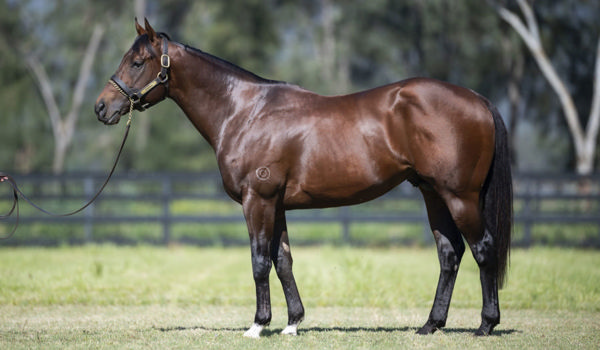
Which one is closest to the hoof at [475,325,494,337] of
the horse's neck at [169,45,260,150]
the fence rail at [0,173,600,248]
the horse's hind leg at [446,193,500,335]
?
the horse's hind leg at [446,193,500,335]

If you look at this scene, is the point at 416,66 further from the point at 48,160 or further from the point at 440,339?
the point at 440,339

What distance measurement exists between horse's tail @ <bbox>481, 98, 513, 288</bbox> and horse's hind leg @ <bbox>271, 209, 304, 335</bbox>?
1.59 metres

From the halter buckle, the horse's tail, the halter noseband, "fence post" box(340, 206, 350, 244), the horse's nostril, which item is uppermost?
the halter buckle

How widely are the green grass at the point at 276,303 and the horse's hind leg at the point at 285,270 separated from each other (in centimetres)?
16

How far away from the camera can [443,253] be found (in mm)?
5398

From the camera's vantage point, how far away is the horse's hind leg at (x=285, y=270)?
528 cm

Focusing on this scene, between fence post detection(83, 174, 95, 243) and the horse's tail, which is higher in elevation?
the horse's tail

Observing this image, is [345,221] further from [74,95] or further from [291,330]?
[74,95]

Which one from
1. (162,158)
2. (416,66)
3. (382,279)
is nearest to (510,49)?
(416,66)

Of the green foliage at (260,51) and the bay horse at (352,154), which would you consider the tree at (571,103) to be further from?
the bay horse at (352,154)

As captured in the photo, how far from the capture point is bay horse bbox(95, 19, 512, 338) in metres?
5.01

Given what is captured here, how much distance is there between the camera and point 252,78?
5469mm

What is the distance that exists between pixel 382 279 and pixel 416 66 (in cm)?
1904

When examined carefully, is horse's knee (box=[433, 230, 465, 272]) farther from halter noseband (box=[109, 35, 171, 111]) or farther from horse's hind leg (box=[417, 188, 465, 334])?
halter noseband (box=[109, 35, 171, 111])
